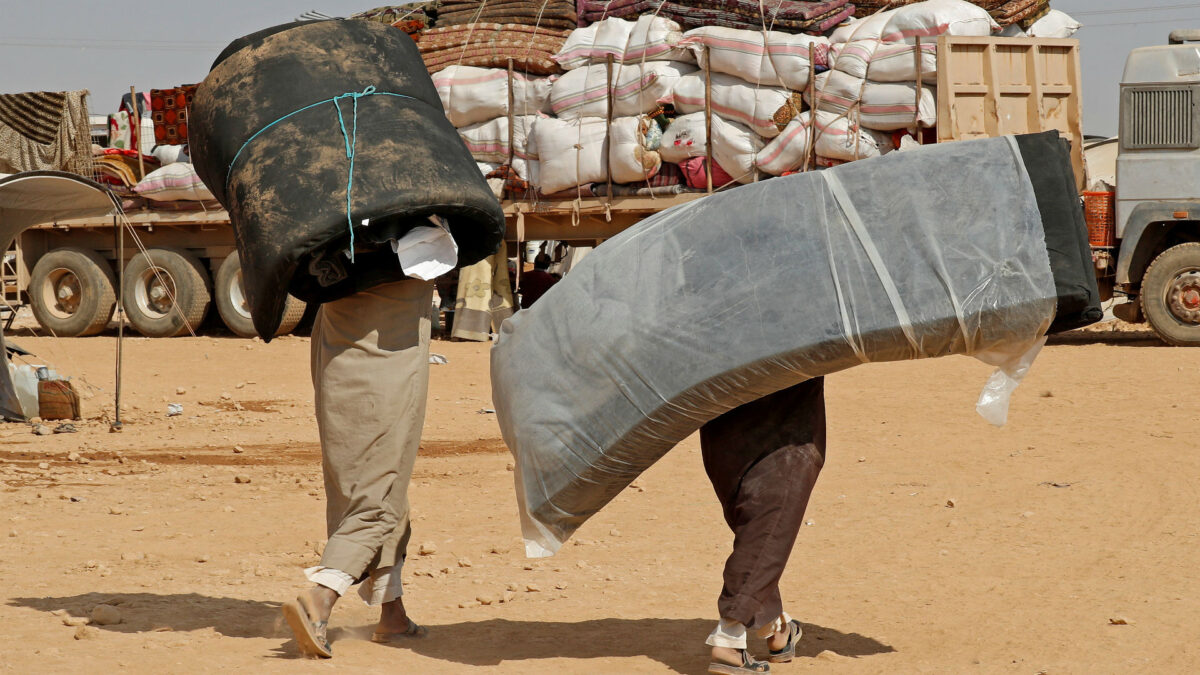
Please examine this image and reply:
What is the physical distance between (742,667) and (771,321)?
989 millimetres

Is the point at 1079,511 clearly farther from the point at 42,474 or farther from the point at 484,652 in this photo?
the point at 42,474

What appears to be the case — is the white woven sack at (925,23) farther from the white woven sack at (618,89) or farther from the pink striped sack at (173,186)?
the pink striped sack at (173,186)

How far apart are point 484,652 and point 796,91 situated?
970 centimetres

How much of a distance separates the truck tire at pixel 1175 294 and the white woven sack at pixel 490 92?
6.60 metres

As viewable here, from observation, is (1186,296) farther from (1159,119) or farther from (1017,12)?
(1017,12)

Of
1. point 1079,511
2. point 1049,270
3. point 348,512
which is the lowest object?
point 1079,511

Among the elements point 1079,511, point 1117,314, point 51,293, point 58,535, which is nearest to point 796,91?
point 1117,314

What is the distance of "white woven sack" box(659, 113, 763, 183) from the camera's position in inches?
507

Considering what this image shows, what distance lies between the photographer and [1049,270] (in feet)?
10.8

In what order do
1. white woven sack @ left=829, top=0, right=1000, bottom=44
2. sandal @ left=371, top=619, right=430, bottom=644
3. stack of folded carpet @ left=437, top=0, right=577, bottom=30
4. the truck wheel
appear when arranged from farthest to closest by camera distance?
the truck wheel, stack of folded carpet @ left=437, top=0, right=577, bottom=30, white woven sack @ left=829, top=0, right=1000, bottom=44, sandal @ left=371, top=619, right=430, bottom=644

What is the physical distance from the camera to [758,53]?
1279cm

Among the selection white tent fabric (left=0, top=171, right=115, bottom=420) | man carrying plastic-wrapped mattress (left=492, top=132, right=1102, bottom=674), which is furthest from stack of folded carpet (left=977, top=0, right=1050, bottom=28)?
man carrying plastic-wrapped mattress (left=492, top=132, right=1102, bottom=674)

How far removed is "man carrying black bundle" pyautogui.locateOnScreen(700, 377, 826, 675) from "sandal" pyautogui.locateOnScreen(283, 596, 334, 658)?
1.15 m

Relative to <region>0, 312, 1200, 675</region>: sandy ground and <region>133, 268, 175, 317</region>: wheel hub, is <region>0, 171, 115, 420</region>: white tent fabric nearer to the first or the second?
<region>0, 312, 1200, 675</region>: sandy ground
